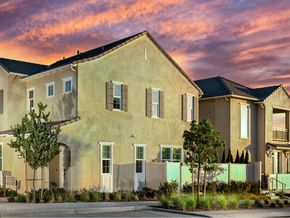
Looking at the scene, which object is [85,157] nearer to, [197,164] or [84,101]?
[84,101]

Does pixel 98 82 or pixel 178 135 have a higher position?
pixel 98 82

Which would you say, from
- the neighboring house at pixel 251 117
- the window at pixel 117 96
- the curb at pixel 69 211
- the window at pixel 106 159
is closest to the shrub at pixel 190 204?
the curb at pixel 69 211

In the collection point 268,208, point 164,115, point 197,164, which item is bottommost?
point 268,208

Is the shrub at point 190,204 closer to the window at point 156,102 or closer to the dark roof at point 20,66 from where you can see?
the window at point 156,102

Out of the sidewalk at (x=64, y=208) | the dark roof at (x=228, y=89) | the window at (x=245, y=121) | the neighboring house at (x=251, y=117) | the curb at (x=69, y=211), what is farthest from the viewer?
the window at (x=245, y=121)

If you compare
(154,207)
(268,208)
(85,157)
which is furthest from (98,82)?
(268,208)

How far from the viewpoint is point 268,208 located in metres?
23.5

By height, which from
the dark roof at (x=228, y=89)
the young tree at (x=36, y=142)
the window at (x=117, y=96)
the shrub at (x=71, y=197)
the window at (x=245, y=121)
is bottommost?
the shrub at (x=71, y=197)

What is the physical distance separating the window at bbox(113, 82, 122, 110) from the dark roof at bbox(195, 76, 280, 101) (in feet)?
32.8

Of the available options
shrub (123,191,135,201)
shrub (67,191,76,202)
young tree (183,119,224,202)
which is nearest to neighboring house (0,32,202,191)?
shrub (67,191,76,202)

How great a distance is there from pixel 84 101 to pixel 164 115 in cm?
627

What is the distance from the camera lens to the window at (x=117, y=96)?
29850mm

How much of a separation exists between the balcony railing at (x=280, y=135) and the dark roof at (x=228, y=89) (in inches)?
125

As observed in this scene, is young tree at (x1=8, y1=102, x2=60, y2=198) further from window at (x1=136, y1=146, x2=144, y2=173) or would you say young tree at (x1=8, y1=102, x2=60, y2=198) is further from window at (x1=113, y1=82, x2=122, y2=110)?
window at (x1=136, y1=146, x2=144, y2=173)
